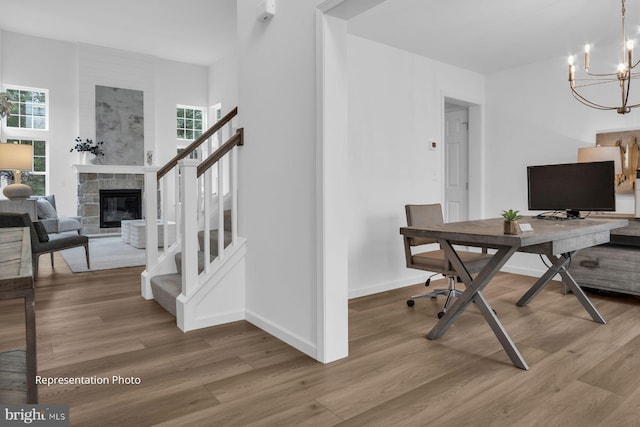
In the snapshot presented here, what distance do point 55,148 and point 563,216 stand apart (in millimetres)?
8444

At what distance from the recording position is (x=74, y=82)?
26.0 ft

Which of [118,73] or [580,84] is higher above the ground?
[118,73]

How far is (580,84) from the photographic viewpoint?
4266 millimetres

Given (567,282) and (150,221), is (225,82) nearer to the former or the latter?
(150,221)

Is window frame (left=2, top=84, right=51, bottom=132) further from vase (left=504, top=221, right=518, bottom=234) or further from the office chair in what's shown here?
vase (left=504, top=221, right=518, bottom=234)

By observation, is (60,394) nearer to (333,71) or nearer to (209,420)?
(209,420)

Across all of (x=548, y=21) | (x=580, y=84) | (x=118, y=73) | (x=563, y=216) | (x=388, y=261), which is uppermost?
(x=118, y=73)

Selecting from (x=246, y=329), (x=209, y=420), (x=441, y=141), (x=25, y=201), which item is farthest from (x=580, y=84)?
(x=25, y=201)

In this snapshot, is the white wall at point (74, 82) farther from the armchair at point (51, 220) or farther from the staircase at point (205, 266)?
the staircase at point (205, 266)

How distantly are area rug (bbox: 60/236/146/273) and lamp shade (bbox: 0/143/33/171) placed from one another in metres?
1.31

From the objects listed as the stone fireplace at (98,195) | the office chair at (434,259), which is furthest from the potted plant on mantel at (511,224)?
the stone fireplace at (98,195)

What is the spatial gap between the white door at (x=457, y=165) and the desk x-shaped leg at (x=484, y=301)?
9.50ft

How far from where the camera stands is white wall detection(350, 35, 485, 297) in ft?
12.6

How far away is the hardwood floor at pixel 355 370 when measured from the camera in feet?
5.73
